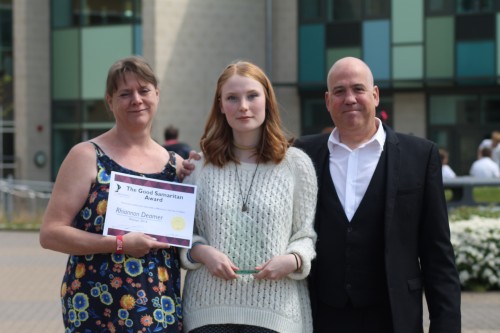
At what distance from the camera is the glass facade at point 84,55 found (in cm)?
3102

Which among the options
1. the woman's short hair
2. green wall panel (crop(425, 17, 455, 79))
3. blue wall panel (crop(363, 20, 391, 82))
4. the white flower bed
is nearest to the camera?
the woman's short hair

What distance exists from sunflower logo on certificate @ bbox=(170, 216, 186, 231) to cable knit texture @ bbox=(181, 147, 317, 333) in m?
0.09

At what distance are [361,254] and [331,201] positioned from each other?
29 cm

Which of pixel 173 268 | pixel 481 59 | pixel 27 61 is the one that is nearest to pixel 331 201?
pixel 173 268

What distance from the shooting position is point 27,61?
105 ft

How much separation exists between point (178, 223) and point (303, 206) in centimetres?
60

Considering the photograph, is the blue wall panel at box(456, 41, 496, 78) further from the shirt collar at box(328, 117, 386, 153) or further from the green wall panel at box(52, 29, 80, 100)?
the shirt collar at box(328, 117, 386, 153)

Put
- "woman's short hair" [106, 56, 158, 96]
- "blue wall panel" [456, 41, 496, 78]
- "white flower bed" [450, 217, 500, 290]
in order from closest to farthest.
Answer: "woman's short hair" [106, 56, 158, 96] < "white flower bed" [450, 217, 500, 290] < "blue wall panel" [456, 41, 496, 78]

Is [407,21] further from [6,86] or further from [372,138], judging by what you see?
[372,138]

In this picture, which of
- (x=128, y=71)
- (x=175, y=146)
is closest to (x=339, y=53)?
(x=175, y=146)

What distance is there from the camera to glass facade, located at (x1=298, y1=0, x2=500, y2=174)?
27719 mm

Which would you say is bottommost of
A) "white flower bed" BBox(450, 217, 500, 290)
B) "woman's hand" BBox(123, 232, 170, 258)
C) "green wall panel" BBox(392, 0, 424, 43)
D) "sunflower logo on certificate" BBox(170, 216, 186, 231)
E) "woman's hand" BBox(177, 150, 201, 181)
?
"white flower bed" BBox(450, 217, 500, 290)

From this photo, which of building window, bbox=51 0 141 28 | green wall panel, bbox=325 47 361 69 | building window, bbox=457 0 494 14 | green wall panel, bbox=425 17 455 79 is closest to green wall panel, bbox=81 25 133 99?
building window, bbox=51 0 141 28

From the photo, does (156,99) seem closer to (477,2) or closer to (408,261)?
(408,261)
